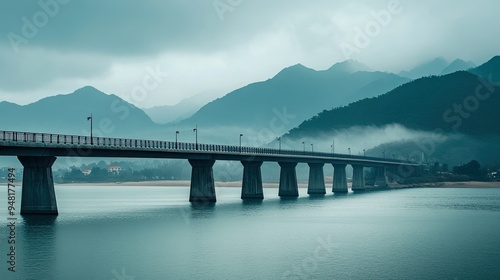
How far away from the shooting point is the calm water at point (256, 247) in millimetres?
57438

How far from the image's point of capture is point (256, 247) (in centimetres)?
7331

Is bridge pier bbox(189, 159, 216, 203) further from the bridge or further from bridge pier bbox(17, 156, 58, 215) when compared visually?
bridge pier bbox(17, 156, 58, 215)

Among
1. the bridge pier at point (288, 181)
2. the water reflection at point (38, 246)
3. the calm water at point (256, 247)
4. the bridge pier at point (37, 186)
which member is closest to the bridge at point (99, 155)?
the bridge pier at point (37, 186)

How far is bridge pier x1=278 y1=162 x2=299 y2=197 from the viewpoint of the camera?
188 metres

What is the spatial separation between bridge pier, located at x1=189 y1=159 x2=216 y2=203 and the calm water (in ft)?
80.6

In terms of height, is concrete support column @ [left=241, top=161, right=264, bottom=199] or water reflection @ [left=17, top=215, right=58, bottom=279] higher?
concrete support column @ [left=241, top=161, right=264, bottom=199]

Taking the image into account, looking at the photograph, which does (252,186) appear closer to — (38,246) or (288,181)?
(288,181)

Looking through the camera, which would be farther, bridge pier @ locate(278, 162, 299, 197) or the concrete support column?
bridge pier @ locate(278, 162, 299, 197)

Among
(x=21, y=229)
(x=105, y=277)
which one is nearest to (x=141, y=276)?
(x=105, y=277)

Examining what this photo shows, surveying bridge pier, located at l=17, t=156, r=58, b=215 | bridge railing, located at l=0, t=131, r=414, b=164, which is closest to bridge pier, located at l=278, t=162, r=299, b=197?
bridge railing, located at l=0, t=131, r=414, b=164

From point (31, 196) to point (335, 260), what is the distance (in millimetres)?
53693

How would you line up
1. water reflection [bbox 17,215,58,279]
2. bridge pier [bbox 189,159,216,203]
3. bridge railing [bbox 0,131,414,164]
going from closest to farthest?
water reflection [bbox 17,215,58,279], bridge railing [bbox 0,131,414,164], bridge pier [bbox 189,159,216,203]

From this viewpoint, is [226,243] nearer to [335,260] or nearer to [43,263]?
[335,260]

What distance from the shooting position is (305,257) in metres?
65.6
